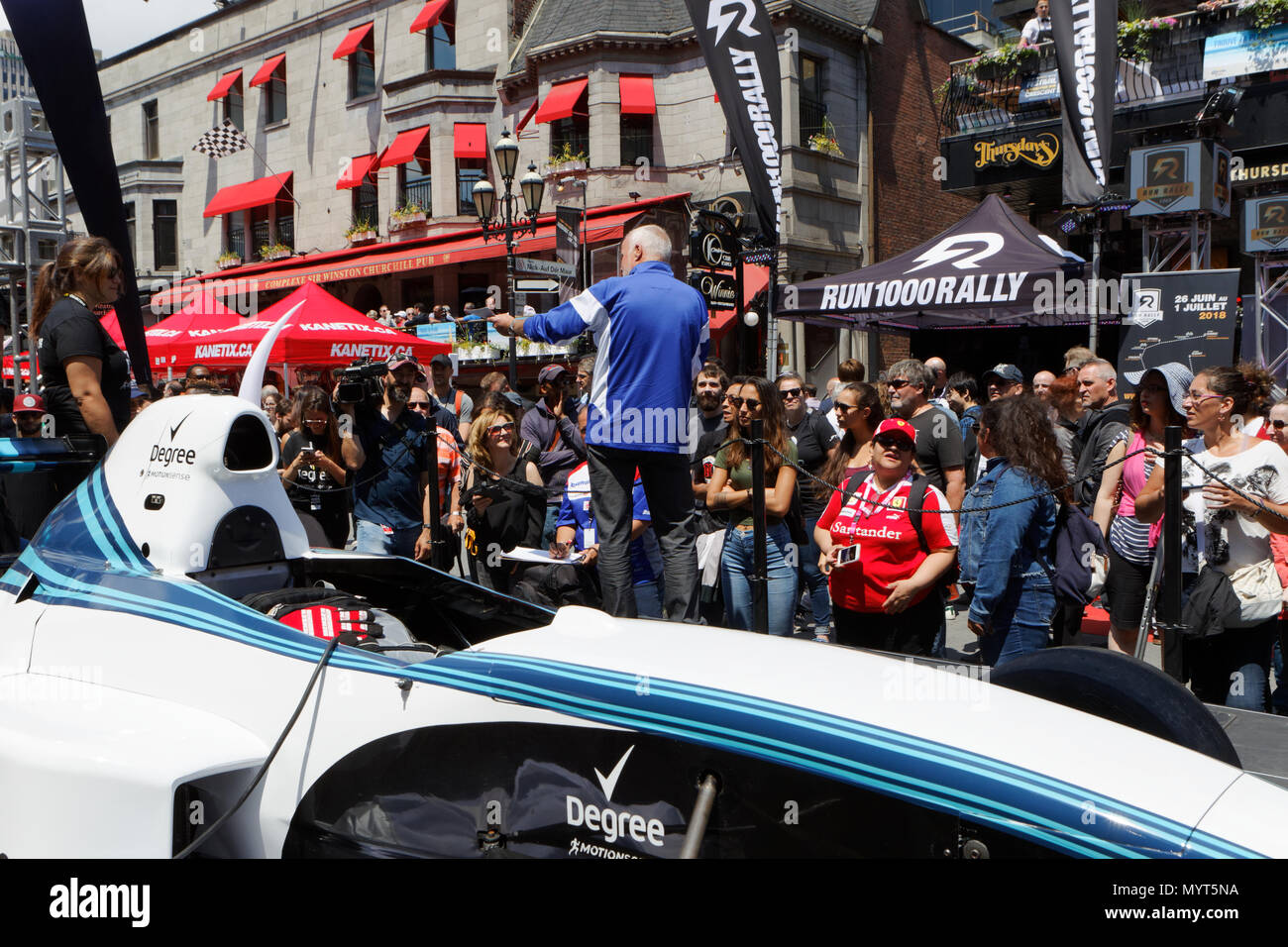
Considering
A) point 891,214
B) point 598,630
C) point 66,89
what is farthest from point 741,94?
point 891,214

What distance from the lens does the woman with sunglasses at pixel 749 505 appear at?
16.6 feet

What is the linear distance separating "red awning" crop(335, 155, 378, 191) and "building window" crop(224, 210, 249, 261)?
521 cm

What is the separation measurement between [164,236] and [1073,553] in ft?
105

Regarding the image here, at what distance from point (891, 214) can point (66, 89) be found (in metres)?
18.6

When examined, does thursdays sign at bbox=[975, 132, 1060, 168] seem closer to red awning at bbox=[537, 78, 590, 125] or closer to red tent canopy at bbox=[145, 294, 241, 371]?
red awning at bbox=[537, 78, 590, 125]

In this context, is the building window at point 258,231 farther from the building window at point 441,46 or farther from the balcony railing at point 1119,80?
the balcony railing at point 1119,80

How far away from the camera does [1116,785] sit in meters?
1.77

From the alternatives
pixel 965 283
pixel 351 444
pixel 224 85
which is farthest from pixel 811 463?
pixel 224 85

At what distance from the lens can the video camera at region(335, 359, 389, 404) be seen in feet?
18.3

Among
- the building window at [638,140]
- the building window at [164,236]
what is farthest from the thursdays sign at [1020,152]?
the building window at [164,236]

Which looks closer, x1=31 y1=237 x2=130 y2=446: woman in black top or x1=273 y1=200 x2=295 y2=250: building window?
x1=31 y1=237 x2=130 y2=446: woman in black top

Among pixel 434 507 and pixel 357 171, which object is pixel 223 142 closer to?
pixel 357 171

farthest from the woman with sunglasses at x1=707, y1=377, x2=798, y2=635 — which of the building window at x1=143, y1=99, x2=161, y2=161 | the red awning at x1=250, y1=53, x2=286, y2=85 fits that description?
the building window at x1=143, y1=99, x2=161, y2=161
